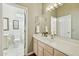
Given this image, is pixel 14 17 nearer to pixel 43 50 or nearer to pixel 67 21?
pixel 43 50

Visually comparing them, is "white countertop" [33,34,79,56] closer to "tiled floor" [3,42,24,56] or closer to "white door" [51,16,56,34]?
"white door" [51,16,56,34]

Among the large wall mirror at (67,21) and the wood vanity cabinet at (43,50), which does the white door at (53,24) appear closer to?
the large wall mirror at (67,21)

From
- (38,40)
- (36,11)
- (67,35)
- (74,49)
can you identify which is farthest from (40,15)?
(74,49)

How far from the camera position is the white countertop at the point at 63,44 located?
1596 mm

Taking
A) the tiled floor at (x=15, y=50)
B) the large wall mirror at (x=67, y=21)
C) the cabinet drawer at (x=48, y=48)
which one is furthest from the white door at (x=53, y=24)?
the tiled floor at (x=15, y=50)

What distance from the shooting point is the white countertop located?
1.60 m

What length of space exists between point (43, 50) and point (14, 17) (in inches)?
29.1

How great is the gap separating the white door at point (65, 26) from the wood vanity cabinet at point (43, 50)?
33 cm

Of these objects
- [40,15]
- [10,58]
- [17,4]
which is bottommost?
[10,58]

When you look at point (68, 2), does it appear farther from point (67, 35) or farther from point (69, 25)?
point (67, 35)

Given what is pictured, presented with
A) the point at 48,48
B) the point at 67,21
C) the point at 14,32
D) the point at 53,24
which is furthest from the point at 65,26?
the point at 14,32

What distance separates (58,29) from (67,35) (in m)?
0.18

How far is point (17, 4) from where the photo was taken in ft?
5.95

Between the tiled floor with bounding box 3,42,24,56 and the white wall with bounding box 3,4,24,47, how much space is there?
0.52ft
